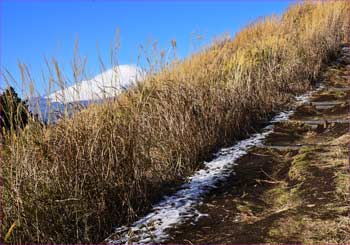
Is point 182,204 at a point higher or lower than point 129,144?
lower

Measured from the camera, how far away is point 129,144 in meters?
3.25

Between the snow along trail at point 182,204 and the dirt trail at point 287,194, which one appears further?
the snow along trail at point 182,204

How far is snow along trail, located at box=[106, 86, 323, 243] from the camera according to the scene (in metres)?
2.72

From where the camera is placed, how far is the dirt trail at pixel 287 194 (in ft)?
8.04

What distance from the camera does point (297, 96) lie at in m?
6.62

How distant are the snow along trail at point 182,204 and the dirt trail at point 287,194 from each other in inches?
3.3

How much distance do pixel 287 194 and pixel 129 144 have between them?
1263 millimetres

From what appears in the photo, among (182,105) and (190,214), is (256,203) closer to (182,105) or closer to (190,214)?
(190,214)

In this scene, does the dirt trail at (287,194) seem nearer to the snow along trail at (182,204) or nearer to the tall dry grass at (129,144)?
the snow along trail at (182,204)

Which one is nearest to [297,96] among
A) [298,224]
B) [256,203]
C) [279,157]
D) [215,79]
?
[215,79]

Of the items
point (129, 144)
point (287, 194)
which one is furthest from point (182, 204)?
point (287, 194)

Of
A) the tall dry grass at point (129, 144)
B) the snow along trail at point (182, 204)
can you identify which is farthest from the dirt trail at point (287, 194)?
the tall dry grass at point (129, 144)

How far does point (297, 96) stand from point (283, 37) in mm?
1984

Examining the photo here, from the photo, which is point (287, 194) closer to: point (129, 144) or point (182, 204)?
point (182, 204)
